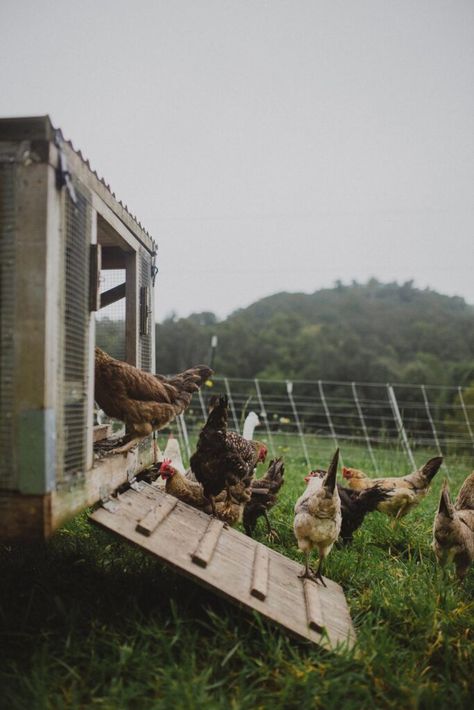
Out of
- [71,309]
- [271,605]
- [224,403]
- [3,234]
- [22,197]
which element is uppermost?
[22,197]

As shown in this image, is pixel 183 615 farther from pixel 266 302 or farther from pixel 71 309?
pixel 266 302

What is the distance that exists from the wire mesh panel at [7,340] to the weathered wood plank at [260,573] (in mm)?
1323

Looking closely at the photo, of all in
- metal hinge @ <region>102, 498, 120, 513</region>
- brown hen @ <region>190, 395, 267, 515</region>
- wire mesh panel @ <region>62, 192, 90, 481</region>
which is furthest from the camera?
brown hen @ <region>190, 395, 267, 515</region>

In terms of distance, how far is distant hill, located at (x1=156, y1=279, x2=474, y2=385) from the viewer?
2655 centimetres

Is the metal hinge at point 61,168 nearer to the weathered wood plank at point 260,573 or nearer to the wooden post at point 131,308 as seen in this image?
the wooden post at point 131,308

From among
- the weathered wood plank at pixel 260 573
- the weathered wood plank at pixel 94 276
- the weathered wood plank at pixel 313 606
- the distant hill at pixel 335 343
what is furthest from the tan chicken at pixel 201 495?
the distant hill at pixel 335 343

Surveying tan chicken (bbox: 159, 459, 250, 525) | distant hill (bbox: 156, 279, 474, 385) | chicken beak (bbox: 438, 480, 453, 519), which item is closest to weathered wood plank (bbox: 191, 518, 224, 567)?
tan chicken (bbox: 159, 459, 250, 525)

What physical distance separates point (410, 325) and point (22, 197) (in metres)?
33.6

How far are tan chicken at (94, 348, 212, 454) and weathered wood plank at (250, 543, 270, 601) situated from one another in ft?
3.59

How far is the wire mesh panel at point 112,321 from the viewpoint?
13.1ft

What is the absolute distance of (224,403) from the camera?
4082 mm

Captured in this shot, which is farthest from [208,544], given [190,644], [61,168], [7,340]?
[61,168]

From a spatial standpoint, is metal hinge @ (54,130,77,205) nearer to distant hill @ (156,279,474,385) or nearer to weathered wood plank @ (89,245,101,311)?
weathered wood plank @ (89,245,101,311)

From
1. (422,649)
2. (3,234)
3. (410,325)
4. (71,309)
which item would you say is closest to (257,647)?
(422,649)
